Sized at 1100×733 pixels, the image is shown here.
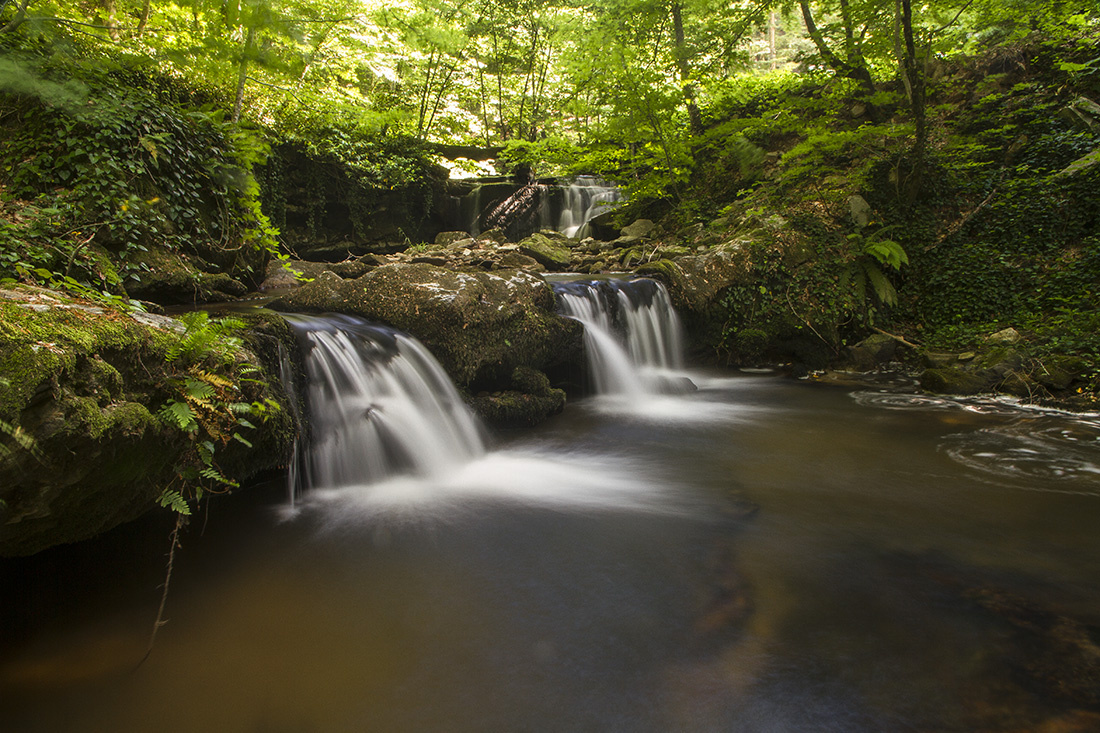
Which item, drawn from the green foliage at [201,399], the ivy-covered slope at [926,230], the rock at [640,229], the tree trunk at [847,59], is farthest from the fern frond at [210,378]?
the rock at [640,229]

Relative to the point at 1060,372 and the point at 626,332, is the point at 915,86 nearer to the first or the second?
the point at 1060,372

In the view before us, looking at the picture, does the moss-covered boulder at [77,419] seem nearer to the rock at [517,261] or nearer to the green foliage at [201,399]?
the green foliage at [201,399]

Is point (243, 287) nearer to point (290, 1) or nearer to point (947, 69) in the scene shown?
point (290, 1)

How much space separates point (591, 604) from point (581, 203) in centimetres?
1539

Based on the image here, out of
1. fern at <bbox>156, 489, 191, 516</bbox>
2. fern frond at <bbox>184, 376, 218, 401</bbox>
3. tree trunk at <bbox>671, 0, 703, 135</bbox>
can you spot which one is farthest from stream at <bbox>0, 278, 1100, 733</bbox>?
tree trunk at <bbox>671, 0, 703, 135</bbox>

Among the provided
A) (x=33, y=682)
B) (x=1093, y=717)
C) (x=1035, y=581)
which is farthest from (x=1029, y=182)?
(x=33, y=682)

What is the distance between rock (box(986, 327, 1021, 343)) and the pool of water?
11.7ft

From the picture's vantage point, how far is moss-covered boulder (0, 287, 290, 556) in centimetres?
216

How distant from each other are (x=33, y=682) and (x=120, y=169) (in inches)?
227

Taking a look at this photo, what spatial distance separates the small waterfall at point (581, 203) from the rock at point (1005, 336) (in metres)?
10.5

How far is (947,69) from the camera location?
12320 mm

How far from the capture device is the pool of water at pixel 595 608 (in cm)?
234

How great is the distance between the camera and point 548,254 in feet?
41.7

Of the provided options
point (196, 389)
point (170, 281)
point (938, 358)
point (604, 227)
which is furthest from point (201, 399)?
point (604, 227)
